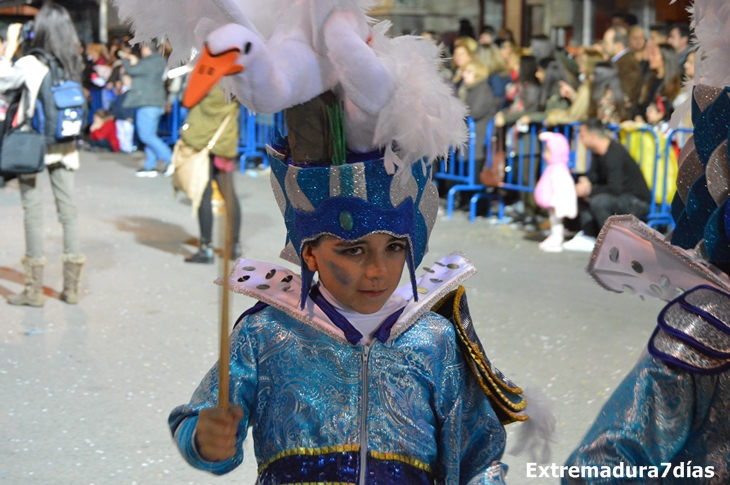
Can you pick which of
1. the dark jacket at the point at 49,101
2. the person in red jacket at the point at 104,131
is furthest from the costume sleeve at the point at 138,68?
the dark jacket at the point at 49,101

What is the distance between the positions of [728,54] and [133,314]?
4.93m

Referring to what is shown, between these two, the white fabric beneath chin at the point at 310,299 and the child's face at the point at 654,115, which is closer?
the white fabric beneath chin at the point at 310,299

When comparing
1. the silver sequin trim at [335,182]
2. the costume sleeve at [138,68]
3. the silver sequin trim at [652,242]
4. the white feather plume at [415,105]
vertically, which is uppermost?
the costume sleeve at [138,68]

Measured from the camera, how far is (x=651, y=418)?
182 cm

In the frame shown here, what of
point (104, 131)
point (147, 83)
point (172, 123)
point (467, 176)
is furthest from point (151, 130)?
point (467, 176)

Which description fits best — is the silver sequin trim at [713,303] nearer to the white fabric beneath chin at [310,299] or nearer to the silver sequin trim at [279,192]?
the white fabric beneath chin at [310,299]

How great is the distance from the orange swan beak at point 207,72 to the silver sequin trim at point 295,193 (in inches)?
13.3

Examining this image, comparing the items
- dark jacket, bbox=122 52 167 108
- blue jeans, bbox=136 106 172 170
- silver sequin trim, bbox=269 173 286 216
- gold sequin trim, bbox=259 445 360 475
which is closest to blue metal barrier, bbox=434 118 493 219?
blue jeans, bbox=136 106 172 170

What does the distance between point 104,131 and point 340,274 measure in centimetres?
1373

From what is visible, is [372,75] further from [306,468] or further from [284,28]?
[306,468]

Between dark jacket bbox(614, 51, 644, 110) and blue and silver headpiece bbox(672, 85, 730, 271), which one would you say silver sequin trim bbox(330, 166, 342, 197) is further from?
dark jacket bbox(614, 51, 644, 110)

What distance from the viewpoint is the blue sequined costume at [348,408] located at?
2117 millimetres

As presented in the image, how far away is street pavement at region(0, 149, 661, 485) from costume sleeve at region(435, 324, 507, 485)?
315 mm

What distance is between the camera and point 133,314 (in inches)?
246
